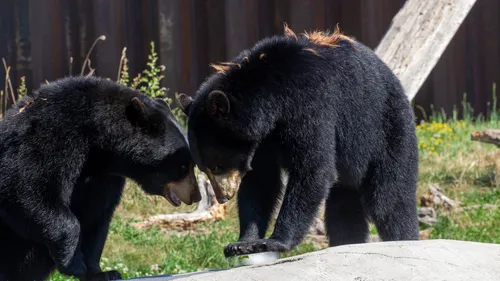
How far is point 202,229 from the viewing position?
882cm

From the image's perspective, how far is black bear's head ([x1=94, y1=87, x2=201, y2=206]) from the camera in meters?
6.25

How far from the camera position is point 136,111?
630 centimetres

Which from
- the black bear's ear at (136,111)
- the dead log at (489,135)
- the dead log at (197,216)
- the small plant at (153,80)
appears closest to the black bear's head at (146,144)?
the black bear's ear at (136,111)

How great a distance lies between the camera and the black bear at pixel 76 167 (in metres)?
5.96

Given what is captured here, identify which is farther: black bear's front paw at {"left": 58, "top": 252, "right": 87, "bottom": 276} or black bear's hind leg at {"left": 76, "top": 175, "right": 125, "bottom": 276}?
black bear's hind leg at {"left": 76, "top": 175, "right": 125, "bottom": 276}

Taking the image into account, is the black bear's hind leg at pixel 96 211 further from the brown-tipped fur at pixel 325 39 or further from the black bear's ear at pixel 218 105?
the brown-tipped fur at pixel 325 39

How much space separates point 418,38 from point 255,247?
4.15 m

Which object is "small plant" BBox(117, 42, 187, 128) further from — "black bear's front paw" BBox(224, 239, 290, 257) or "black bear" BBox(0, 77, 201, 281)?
"black bear's front paw" BBox(224, 239, 290, 257)

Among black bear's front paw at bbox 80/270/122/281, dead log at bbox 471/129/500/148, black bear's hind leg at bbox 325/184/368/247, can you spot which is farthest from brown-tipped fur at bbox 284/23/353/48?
dead log at bbox 471/129/500/148

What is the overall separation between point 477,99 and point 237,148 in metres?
6.52

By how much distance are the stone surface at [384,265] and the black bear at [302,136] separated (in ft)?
2.69

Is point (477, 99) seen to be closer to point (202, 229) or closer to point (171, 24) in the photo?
point (171, 24)

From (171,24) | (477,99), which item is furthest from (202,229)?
(477,99)

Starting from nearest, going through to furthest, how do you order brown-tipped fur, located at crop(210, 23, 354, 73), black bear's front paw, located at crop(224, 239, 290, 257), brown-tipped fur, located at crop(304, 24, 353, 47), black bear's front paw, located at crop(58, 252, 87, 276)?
black bear's front paw, located at crop(224, 239, 290, 257)
black bear's front paw, located at crop(58, 252, 87, 276)
brown-tipped fur, located at crop(210, 23, 354, 73)
brown-tipped fur, located at crop(304, 24, 353, 47)
